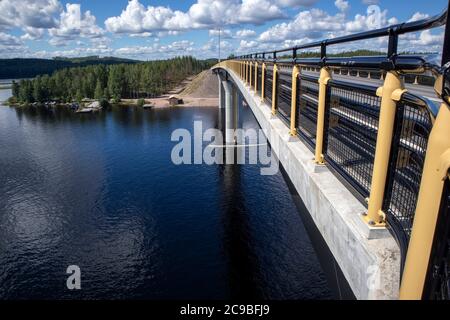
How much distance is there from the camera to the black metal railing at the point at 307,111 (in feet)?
23.6

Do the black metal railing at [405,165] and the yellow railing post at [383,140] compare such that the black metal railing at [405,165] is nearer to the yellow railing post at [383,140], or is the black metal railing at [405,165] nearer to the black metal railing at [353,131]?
the yellow railing post at [383,140]

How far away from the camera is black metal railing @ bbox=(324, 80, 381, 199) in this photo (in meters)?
4.50

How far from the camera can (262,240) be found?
86.5 ft

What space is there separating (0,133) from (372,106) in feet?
240

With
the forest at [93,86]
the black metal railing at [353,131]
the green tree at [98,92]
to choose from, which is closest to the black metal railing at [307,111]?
the black metal railing at [353,131]

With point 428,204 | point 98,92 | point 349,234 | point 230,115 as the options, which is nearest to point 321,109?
point 349,234

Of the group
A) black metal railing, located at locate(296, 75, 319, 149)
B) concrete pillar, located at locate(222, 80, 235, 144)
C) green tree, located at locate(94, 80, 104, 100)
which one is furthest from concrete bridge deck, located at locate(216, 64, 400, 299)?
green tree, located at locate(94, 80, 104, 100)

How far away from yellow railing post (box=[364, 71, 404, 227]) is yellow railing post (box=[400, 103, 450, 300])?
3.57 feet

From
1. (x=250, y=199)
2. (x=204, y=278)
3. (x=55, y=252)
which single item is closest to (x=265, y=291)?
(x=204, y=278)

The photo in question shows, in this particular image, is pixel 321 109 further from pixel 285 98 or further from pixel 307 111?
pixel 285 98

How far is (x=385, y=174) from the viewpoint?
348cm

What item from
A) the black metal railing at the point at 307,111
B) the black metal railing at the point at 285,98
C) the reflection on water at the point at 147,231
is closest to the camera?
the black metal railing at the point at 307,111

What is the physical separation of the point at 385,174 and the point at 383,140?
36 cm
